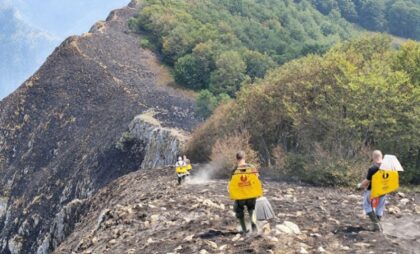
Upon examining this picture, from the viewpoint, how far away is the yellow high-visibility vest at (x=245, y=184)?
43.1 feet

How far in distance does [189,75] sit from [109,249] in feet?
177

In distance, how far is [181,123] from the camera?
2069 inches

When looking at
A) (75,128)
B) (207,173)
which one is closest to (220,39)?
(75,128)

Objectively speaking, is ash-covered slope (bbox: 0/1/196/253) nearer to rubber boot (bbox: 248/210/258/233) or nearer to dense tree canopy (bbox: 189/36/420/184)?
dense tree canopy (bbox: 189/36/420/184)

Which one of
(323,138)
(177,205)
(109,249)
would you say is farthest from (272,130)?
(109,249)

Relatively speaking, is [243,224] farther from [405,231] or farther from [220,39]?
[220,39]

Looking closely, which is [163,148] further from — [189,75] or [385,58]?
[189,75]

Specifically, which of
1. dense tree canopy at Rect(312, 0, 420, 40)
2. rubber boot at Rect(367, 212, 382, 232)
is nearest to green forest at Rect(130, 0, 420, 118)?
dense tree canopy at Rect(312, 0, 420, 40)

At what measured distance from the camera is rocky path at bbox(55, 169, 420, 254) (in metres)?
13.5

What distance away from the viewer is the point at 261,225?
14.8 metres

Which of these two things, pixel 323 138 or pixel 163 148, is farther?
pixel 163 148

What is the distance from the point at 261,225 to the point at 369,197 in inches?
107

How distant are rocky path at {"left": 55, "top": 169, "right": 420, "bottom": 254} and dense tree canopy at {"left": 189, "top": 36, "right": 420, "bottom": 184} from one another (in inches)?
116

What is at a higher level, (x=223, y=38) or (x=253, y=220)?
(x=223, y=38)
